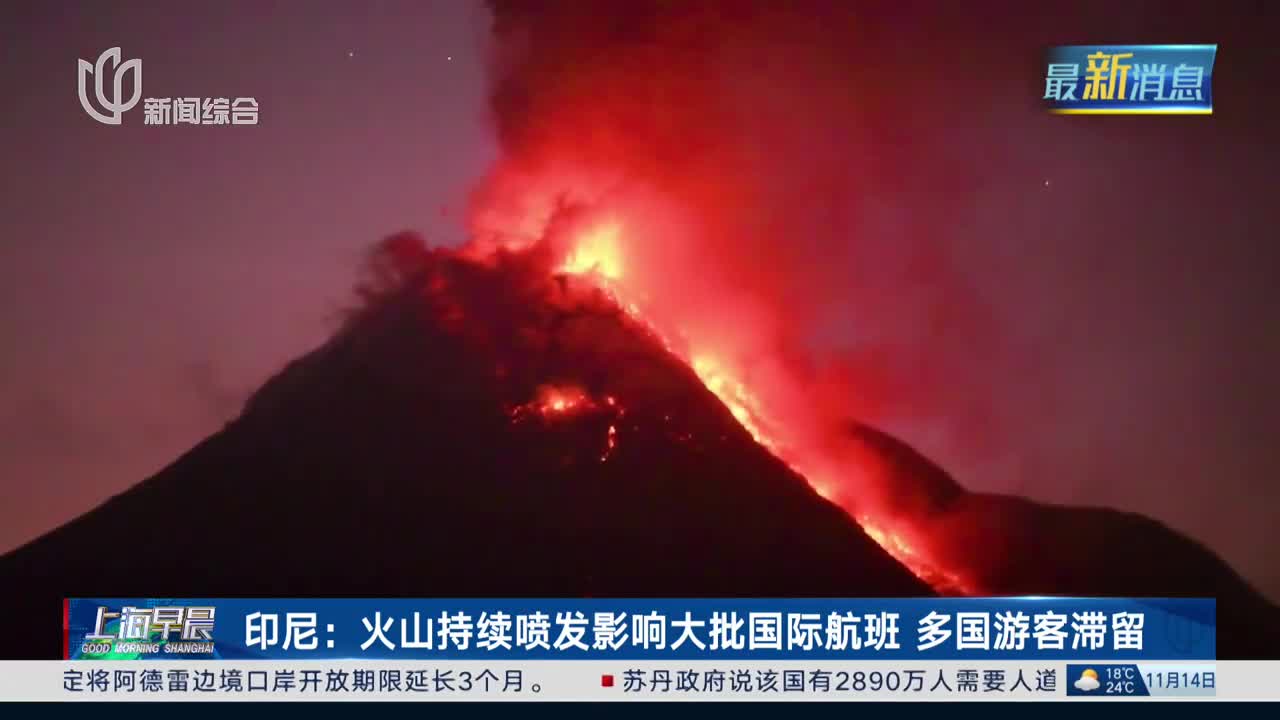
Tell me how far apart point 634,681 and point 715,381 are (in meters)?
1.04

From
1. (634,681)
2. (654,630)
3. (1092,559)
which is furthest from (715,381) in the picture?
(1092,559)

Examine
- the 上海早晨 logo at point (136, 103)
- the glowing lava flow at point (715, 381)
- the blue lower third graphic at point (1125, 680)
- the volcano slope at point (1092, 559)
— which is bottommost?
Result: the blue lower third graphic at point (1125, 680)

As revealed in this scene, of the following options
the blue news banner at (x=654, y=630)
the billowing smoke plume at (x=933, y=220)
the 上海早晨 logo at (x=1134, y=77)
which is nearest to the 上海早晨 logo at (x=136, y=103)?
the billowing smoke plume at (x=933, y=220)

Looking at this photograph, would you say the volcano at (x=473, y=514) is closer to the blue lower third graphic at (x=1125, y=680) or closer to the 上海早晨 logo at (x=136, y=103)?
the blue lower third graphic at (x=1125, y=680)

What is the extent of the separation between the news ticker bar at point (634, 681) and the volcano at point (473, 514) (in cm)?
23

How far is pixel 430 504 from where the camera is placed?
10.5 ft

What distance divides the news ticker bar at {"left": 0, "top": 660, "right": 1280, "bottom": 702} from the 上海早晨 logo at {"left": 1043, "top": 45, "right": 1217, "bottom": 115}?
1.84 metres

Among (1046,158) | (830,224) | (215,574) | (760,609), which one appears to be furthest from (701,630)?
(1046,158)

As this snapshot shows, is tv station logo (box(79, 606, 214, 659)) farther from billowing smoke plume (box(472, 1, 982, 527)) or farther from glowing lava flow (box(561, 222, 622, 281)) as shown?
glowing lava flow (box(561, 222, 622, 281))

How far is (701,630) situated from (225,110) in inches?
92.7

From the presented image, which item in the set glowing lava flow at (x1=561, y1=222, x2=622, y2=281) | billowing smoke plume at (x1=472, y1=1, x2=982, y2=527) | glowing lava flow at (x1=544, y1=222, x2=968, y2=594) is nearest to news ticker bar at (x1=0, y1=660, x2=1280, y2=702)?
glowing lava flow at (x1=544, y1=222, x2=968, y2=594)

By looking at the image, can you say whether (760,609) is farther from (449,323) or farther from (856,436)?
(449,323)

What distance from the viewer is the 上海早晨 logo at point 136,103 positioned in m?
3.19

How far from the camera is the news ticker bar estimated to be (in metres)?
3.13
